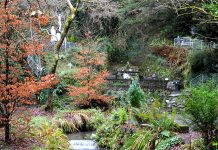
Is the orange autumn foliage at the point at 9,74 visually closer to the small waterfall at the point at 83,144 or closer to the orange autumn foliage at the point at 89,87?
the small waterfall at the point at 83,144

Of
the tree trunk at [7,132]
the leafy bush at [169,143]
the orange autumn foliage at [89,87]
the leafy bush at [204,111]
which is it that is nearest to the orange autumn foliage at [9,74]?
the tree trunk at [7,132]

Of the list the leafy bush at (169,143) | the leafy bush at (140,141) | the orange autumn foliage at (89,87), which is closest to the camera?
the leafy bush at (169,143)

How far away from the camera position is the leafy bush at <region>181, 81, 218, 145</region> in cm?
889

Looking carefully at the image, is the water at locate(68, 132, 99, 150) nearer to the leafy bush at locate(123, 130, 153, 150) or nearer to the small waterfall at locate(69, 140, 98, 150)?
the small waterfall at locate(69, 140, 98, 150)

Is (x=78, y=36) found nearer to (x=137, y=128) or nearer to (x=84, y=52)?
(x=84, y=52)

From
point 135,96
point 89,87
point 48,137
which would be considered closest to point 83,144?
point 48,137

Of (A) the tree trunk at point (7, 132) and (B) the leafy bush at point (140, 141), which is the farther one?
(A) the tree trunk at point (7, 132)

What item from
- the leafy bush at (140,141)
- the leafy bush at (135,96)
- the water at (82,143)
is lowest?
A: the water at (82,143)

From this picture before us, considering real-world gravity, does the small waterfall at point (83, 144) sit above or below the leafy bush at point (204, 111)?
below

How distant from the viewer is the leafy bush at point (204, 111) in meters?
8.89

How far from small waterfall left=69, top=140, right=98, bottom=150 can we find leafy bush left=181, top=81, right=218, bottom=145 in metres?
4.65

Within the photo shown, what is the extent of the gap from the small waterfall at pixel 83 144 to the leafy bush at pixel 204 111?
183 inches

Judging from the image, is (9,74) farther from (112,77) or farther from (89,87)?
(112,77)

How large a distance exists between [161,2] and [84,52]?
5.30m
